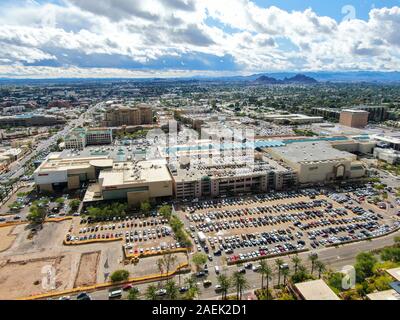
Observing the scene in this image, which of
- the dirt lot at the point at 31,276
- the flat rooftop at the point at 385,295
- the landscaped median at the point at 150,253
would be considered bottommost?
the dirt lot at the point at 31,276

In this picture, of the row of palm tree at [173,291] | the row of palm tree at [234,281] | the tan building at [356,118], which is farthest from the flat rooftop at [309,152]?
the tan building at [356,118]

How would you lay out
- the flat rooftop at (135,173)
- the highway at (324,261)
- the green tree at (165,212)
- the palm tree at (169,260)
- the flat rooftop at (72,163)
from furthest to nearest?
the flat rooftop at (72,163) → the flat rooftop at (135,173) → the green tree at (165,212) → the palm tree at (169,260) → the highway at (324,261)

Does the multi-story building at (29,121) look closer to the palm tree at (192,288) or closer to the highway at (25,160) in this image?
the highway at (25,160)

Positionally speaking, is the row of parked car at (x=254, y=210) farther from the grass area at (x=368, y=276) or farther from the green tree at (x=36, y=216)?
the green tree at (x=36, y=216)

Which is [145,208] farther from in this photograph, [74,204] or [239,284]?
[239,284]

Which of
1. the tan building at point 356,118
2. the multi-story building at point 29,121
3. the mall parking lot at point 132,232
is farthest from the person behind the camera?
the multi-story building at point 29,121

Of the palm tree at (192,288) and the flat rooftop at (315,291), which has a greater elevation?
the flat rooftop at (315,291)

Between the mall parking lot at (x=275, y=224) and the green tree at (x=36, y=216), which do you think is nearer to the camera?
the mall parking lot at (x=275, y=224)

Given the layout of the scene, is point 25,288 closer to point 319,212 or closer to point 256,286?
point 256,286
